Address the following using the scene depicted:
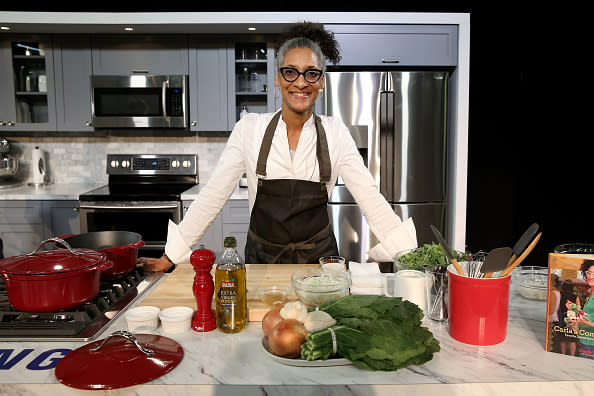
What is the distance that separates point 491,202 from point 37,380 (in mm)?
4008

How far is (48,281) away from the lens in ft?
4.29

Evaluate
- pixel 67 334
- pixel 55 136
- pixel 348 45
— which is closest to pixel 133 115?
pixel 55 136

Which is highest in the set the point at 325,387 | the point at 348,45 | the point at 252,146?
the point at 348,45

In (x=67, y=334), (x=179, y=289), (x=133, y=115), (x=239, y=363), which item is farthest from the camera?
(x=133, y=115)

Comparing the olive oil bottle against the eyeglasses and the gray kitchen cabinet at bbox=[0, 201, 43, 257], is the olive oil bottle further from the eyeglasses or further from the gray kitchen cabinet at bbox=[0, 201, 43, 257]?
the gray kitchen cabinet at bbox=[0, 201, 43, 257]

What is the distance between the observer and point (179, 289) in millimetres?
1636

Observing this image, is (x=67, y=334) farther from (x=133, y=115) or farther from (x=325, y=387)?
(x=133, y=115)

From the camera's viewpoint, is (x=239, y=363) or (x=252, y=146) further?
(x=252, y=146)

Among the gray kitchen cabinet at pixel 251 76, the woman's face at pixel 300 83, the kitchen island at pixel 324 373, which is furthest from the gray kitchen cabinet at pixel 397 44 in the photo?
the kitchen island at pixel 324 373

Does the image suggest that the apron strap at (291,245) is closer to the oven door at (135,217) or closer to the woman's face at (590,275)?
the woman's face at (590,275)

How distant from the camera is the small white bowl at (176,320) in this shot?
1.30m

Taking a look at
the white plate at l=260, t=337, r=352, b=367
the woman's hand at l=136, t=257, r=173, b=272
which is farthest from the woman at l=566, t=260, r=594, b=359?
the woman's hand at l=136, t=257, r=173, b=272

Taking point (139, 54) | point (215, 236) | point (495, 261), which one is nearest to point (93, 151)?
point (139, 54)

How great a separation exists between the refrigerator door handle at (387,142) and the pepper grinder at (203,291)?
259cm
